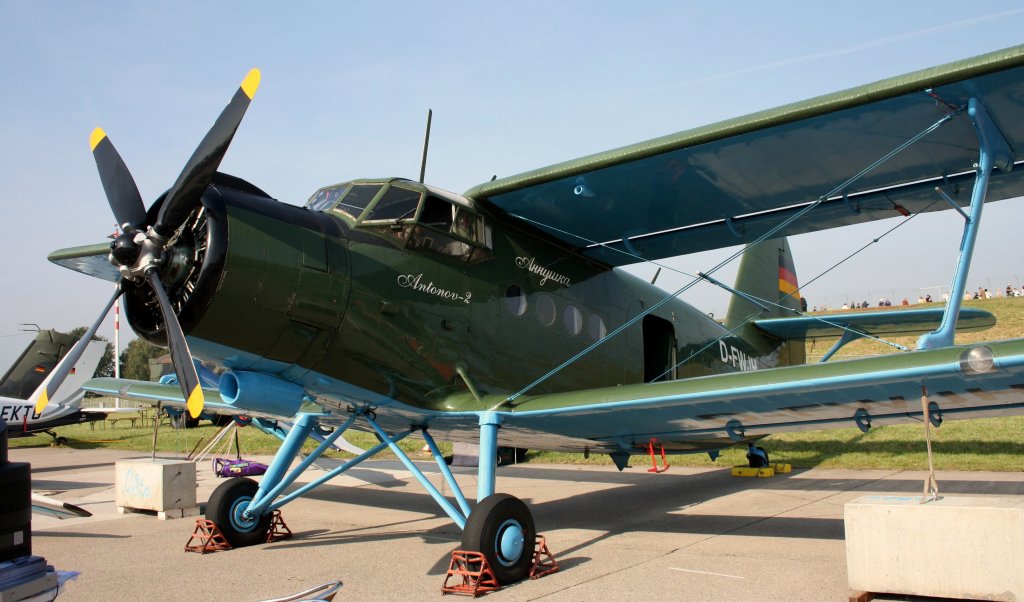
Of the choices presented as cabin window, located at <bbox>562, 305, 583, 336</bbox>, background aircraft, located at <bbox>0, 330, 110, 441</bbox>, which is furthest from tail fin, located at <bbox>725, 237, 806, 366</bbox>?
background aircraft, located at <bbox>0, 330, 110, 441</bbox>

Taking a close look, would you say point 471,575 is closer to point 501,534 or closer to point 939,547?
point 501,534

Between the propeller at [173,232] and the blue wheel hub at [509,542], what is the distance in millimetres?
2553

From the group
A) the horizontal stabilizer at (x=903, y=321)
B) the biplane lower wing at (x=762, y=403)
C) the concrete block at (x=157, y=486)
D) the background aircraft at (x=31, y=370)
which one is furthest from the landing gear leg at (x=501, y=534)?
the background aircraft at (x=31, y=370)

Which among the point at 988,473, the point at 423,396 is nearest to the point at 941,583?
the point at 423,396

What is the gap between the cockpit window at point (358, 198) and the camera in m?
6.78

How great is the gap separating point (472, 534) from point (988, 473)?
10.2 meters

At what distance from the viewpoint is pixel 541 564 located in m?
6.57

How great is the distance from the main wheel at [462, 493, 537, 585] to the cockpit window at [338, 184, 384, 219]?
9.38ft

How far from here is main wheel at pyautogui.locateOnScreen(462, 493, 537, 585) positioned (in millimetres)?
5863

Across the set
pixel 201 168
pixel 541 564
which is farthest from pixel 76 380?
pixel 541 564

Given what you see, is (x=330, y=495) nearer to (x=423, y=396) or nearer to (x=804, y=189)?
(x=423, y=396)

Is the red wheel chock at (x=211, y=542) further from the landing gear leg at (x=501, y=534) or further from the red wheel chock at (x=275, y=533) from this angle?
the landing gear leg at (x=501, y=534)

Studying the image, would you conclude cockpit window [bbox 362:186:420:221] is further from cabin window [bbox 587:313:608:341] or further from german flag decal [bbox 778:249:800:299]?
german flag decal [bbox 778:249:800:299]

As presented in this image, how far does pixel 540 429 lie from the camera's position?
7.54 metres
